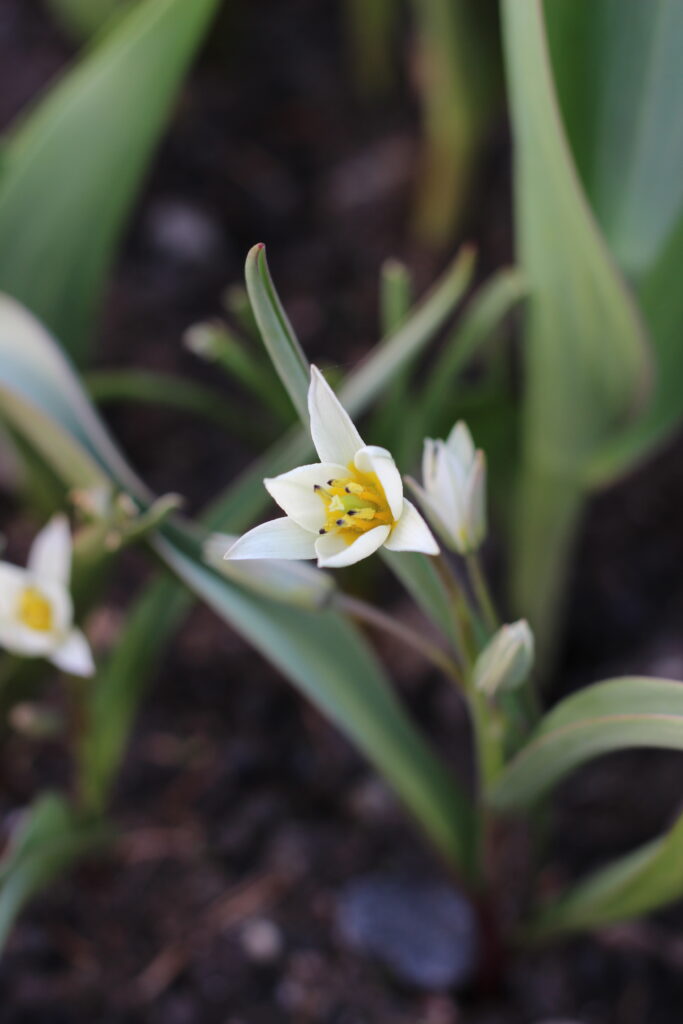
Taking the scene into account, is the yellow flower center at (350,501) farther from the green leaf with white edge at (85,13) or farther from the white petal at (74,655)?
the green leaf with white edge at (85,13)

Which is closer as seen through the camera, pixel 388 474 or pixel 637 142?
pixel 388 474

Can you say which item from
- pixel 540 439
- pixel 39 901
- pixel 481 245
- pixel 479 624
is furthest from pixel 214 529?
pixel 481 245

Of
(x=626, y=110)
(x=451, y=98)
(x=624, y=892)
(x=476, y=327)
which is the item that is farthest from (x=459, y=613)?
(x=451, y=98)

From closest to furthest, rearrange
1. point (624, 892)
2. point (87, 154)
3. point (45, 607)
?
point (624, 892), point (45, 607), point (87, 154)

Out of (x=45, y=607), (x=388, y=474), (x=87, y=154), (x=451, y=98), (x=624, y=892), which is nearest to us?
(x=388, y=474)

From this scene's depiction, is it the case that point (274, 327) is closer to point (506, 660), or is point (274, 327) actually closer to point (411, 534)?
point (411, 534)

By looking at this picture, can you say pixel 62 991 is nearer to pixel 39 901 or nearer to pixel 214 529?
pixel 39 901

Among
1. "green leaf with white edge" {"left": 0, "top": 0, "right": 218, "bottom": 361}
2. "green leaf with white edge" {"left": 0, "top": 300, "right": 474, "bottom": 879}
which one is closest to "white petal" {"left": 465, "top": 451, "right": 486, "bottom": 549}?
"green leaf with white edge" {"left": 0, "top": 300, "right": 474, "bottom": 879}

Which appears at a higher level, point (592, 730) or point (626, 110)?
point (626, 110)

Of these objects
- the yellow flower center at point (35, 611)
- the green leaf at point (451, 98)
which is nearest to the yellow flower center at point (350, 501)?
the yellow flower center at point (35, 611)
